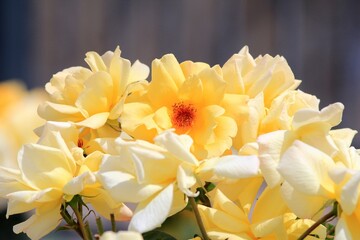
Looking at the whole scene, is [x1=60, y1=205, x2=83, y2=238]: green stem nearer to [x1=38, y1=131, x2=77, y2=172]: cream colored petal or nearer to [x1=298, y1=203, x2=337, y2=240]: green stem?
[x1=38, y1=131, x2=77, y2=172]: cream colored petal

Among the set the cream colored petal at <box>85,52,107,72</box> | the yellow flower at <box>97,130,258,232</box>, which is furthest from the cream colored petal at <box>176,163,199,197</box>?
the cream colored petal at <box>85,52,107,72</box>

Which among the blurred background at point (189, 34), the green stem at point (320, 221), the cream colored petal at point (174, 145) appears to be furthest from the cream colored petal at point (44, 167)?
the blurred background at point (189, 34)

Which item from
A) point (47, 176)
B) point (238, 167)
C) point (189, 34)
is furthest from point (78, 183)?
point (189, 34)

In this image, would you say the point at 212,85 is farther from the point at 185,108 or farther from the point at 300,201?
the point at 300,201

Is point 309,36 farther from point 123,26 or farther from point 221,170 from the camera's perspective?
point 221,170

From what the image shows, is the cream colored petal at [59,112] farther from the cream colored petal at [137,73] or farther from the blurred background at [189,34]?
the blurred background at [189,34]

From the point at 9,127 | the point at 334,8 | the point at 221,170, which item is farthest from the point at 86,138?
the point at 334,8
